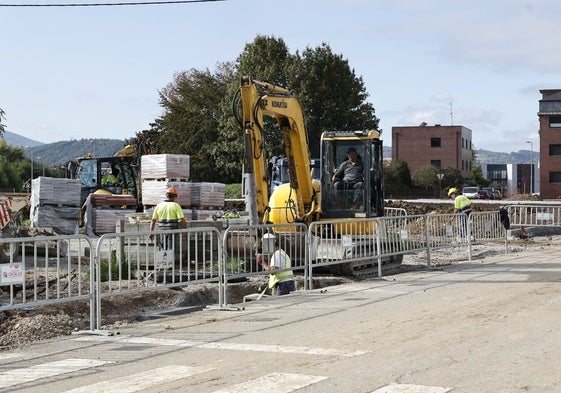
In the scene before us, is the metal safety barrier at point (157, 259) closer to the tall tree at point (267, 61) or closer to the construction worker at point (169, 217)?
the construction worker at point (169, 217)

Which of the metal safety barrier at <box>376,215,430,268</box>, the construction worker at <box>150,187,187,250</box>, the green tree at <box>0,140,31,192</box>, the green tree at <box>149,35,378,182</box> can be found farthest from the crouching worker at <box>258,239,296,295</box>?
the green tree at <box>0,140,31,192</box>

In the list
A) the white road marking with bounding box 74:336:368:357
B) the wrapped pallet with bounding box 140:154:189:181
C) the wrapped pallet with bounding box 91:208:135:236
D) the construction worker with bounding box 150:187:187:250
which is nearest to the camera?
the white road marking with bounding box 74:336:368:357

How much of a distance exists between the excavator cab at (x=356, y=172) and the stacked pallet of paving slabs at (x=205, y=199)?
20.5 feet

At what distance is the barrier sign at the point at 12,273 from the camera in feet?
34.3

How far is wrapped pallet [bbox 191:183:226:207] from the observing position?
25.6 m

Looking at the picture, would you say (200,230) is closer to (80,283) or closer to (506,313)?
(80,283)

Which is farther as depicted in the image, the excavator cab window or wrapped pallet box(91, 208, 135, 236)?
wrapped pallet box(91, 208, 135, 236)

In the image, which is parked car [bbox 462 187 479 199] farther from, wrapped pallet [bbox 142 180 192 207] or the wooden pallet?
wrapped pallet [bbox 142 180 192 207]

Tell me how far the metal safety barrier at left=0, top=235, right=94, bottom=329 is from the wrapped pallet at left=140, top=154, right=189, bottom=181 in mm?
12219

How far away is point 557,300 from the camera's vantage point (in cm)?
1357

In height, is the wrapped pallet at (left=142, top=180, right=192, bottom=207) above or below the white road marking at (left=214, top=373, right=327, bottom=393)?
above

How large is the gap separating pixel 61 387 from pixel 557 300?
332 inches

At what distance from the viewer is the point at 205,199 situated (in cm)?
2573

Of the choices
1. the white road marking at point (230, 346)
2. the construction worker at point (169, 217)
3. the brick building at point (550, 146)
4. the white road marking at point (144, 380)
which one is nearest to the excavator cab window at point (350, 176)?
the construction worker at point (169, 217)
